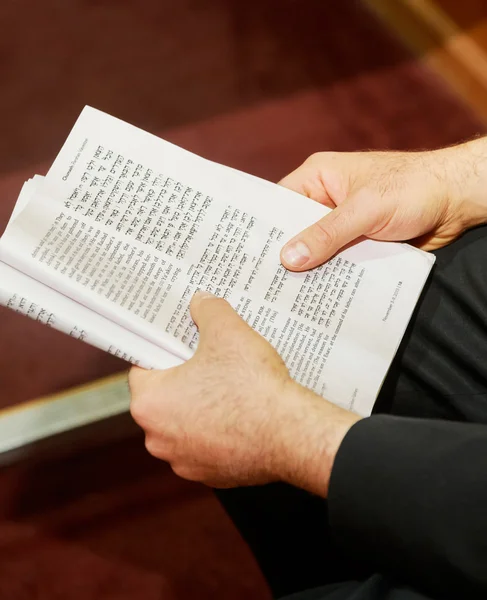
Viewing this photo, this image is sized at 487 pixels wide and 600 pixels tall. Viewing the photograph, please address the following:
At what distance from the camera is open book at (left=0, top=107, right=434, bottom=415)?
444 mm

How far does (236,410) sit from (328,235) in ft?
0.56

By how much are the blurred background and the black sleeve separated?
0.49m

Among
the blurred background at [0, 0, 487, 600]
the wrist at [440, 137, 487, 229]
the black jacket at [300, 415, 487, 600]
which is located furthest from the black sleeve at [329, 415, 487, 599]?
the blurred background at [0, 0, 487, 600]

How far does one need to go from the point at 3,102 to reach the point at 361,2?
2.46ft

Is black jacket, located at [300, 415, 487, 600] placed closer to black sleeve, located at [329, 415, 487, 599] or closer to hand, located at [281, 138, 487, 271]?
black sleeve, located at [329, 415, 487, 599]

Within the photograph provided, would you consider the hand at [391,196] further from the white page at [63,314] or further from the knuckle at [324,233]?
the white page at [63,314]

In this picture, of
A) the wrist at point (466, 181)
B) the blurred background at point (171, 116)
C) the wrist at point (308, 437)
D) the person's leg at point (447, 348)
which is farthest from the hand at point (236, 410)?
the blurred background at point (171, 116)

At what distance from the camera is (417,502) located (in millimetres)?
354

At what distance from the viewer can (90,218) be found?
47cm

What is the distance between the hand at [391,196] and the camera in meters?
0.49

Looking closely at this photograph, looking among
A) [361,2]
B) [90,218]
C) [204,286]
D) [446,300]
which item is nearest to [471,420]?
[446,300]

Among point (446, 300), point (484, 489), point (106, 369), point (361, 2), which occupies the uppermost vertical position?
point (361, 2)

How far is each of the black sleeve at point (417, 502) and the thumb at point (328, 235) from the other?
0.16 metres

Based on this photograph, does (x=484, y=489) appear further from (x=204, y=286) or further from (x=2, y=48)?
(x=2, y=48)
